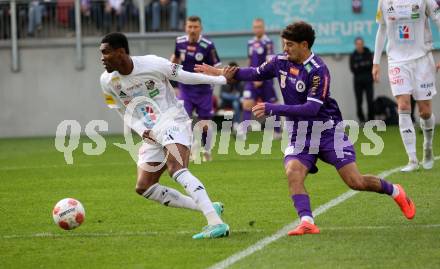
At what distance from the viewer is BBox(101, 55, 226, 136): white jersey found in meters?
8.95

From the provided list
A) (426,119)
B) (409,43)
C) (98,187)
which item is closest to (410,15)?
(409,43)

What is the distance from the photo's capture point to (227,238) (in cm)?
866

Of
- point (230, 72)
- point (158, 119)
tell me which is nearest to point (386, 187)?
point (230, 72)

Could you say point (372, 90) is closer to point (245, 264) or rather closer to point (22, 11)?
point (22, 11)

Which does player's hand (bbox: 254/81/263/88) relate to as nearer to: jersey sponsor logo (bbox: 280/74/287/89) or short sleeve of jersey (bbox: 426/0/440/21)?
short sleeve of jersey (bbox: 426/0/440/21)

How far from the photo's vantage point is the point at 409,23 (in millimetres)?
13086

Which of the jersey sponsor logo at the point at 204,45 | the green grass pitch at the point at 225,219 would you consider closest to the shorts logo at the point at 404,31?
the green grass pitch at the point at 225,219

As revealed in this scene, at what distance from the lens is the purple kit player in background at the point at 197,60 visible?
16.4 metres

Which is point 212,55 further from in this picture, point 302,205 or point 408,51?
point 302,205

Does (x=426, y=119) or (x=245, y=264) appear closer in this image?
(x=245, y=264)

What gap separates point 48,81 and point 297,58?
720 inches

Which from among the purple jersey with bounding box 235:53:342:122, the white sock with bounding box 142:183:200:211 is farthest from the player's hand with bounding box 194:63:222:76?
A: the white sock with bounding box 142:183:200:211

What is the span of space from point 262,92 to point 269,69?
12.2 metres

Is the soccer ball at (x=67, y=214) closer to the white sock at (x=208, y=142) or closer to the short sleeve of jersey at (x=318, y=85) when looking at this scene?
the short sleeve of jersey at (x=318, y=85)
